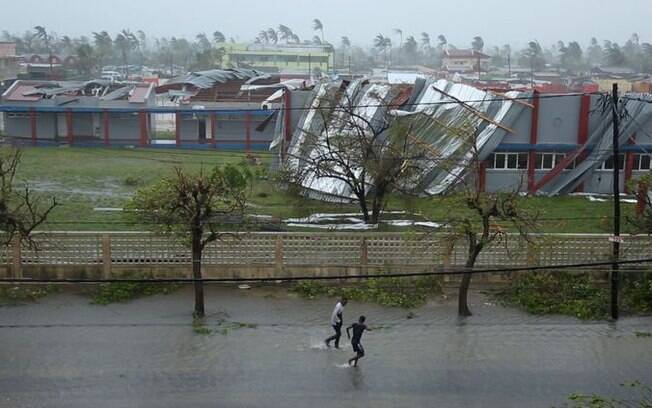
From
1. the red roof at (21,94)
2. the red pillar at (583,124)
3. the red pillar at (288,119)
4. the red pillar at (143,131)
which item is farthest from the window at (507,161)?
the red roof at (21,94)

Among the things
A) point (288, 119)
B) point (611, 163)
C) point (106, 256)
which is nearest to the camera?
point (106, 256)

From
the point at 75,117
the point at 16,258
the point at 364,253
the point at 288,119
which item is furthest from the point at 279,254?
the point at 75,117

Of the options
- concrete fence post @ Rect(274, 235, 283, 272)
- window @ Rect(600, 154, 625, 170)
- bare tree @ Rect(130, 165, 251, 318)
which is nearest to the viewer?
bare tree @ Rect(130, 165, 251, 318)

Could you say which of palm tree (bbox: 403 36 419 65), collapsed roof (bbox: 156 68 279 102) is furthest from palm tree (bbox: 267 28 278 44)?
collapsed roof (bbox: 156 68 279 102)

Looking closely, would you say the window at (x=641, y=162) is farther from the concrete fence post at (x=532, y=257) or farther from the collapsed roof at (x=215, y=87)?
the collapsed roof at (x=215, y=87)

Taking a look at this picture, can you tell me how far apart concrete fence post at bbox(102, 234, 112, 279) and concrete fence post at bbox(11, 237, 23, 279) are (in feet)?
5.35

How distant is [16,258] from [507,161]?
16.3 metres

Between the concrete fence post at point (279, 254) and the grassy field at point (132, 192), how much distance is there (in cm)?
374

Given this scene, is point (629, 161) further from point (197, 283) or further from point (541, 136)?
point (197, 283)

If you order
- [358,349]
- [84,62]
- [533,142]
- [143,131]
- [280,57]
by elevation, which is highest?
[280,57]

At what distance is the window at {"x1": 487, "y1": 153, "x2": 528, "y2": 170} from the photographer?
2586 centimetres

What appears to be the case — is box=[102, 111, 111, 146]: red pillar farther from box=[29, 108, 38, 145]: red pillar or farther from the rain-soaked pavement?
the rain-soaked pavement

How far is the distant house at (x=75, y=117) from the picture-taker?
40.4 meters

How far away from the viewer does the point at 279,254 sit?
1576cm
